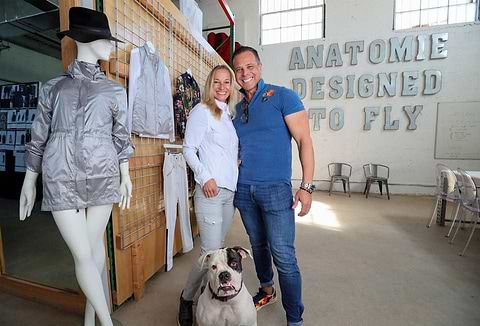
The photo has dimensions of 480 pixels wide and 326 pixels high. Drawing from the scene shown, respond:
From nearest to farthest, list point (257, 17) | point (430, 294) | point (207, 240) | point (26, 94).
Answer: point (207, 240) → point (430, 294) → point (26, 94) → point (257, 17)

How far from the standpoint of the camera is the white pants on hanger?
1981 mm

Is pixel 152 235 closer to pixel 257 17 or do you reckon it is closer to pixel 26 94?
pixel 26 94

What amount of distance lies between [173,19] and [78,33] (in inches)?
48.5

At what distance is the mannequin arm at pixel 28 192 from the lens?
1.13 m

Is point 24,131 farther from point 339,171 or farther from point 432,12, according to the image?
point 432,12

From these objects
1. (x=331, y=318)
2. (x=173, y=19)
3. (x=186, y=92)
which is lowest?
(x=331, y=318)

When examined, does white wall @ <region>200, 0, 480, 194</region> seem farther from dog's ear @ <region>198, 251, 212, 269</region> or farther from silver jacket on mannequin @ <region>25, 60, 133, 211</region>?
silver jacket on mannequin @ <region>25, 60, 133, 211</region>

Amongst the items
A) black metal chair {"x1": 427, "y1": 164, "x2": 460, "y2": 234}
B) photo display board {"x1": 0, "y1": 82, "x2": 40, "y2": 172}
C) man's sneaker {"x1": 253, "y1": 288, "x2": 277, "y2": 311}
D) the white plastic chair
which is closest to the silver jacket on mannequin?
man's sneaker {"x1": 253, "y1": 288, "x2": 277, "y2": 311}

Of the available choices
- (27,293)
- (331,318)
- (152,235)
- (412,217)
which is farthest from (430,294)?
(27,293)

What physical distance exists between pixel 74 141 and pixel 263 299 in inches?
56.7

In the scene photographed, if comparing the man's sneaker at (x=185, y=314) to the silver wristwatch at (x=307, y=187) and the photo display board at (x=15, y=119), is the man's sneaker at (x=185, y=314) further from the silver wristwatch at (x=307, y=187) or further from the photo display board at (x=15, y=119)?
the photo display board at (x=15, y=119)

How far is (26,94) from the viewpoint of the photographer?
432cm

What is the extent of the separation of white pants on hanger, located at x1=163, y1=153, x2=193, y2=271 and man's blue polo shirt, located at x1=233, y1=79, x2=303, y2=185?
32.8 inches

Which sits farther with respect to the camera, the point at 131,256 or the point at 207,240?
the point at 131,256
